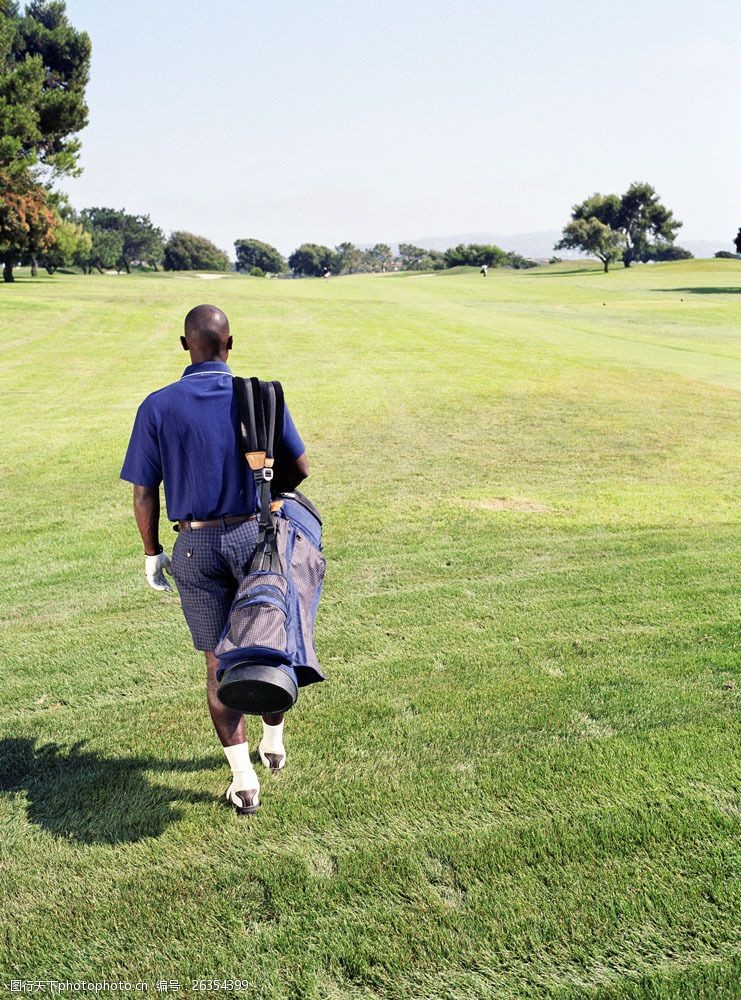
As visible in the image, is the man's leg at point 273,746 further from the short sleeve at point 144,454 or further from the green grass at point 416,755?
the short sleeve at point 144,454

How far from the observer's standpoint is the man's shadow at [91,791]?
3838 millimetres

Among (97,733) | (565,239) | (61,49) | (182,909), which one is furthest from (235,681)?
(565,239)

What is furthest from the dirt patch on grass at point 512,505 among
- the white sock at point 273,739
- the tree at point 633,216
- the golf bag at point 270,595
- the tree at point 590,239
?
the tree at point 633,216

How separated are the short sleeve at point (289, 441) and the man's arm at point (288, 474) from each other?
4cm

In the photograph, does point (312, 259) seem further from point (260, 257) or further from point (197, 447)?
point (197, 447)

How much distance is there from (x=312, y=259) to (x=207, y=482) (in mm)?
170777

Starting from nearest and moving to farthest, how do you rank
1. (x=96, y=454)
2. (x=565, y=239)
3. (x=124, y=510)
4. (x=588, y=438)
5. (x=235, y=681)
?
(x=235, y=681), (x=124, y=510), (x=96, y=454), (x=588, y=438), (x=565, y=239)

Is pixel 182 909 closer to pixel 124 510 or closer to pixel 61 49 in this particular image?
pixel 124 510

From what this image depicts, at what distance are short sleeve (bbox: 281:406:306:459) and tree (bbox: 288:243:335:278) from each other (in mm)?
166342

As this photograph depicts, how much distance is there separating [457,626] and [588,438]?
893 centimetres

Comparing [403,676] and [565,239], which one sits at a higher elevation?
[565,239]

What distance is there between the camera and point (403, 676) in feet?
17.4

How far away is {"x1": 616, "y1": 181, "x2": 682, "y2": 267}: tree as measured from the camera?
121 metres

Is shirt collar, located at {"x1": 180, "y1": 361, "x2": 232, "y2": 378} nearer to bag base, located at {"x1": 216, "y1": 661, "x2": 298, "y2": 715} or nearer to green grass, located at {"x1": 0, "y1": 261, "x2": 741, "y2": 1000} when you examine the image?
bag base, located at {"x1": 216, "y1": 661, "x2": 298, "y2": 715}
